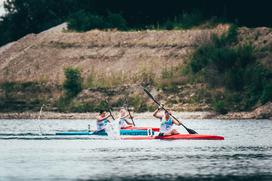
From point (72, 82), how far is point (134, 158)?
62323mm

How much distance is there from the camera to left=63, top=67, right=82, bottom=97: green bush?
125 metres

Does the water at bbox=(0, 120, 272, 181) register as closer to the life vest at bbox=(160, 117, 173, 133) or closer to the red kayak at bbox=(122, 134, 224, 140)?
the red kayak at bbox=(122, 134, 224, 140)

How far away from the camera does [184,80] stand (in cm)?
12100

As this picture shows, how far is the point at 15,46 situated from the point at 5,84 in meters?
10.9

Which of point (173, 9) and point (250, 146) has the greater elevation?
point (173, 9)

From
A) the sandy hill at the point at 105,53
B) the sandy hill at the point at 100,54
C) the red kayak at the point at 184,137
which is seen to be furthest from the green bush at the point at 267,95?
the red kayak at the point at 184,137

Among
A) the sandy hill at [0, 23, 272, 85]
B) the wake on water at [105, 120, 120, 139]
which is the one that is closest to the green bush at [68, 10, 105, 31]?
the sandy hill at [0, 23, 272, 85]

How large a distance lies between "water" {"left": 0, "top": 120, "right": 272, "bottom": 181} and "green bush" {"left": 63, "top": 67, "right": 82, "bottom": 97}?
131 ft

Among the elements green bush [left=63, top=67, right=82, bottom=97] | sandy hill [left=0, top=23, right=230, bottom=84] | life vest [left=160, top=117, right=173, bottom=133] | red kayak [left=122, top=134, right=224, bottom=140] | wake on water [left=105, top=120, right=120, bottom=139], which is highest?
sandy hill [left=0, top=23, right=230, bottom=84]

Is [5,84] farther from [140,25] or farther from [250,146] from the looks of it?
[250,146]

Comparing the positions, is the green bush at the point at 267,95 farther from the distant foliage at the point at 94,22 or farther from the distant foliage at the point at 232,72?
the distant foliage at the point at 94,22

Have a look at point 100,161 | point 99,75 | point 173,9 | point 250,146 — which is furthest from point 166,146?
point 173,9

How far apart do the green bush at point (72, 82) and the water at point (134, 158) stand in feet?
131

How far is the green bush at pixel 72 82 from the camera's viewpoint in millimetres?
125375
